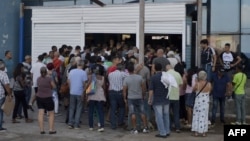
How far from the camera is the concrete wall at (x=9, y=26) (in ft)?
67.1

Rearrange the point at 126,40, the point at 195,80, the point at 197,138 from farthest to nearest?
the point at 126,40 < the point at 195,80 < the point at 197,138

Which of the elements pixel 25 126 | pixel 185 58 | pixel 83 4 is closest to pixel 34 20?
pixel 83 4

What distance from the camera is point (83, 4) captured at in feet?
68.8

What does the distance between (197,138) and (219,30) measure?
8363 mm

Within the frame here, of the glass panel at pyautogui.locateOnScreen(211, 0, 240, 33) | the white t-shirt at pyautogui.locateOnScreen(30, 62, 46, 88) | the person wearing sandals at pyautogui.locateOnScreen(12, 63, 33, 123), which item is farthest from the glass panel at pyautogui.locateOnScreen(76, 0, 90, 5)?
the person wearing sandals at pyautogui.locateOnScreen(12, 63, 33, 123)

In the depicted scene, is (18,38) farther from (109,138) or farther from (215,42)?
(109,138)

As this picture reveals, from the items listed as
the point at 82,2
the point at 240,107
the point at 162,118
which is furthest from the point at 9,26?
the point at 240,107

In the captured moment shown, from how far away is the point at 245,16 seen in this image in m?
18.6

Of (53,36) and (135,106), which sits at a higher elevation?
(53,36)

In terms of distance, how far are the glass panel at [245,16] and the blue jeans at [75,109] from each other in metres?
8.91

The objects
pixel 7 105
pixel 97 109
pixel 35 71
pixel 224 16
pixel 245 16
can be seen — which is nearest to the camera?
pixel 97 109

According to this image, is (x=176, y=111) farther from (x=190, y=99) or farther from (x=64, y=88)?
(x=64, y=88)

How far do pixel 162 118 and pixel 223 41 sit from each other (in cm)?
827

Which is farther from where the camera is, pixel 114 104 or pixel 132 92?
pixel 114 104
